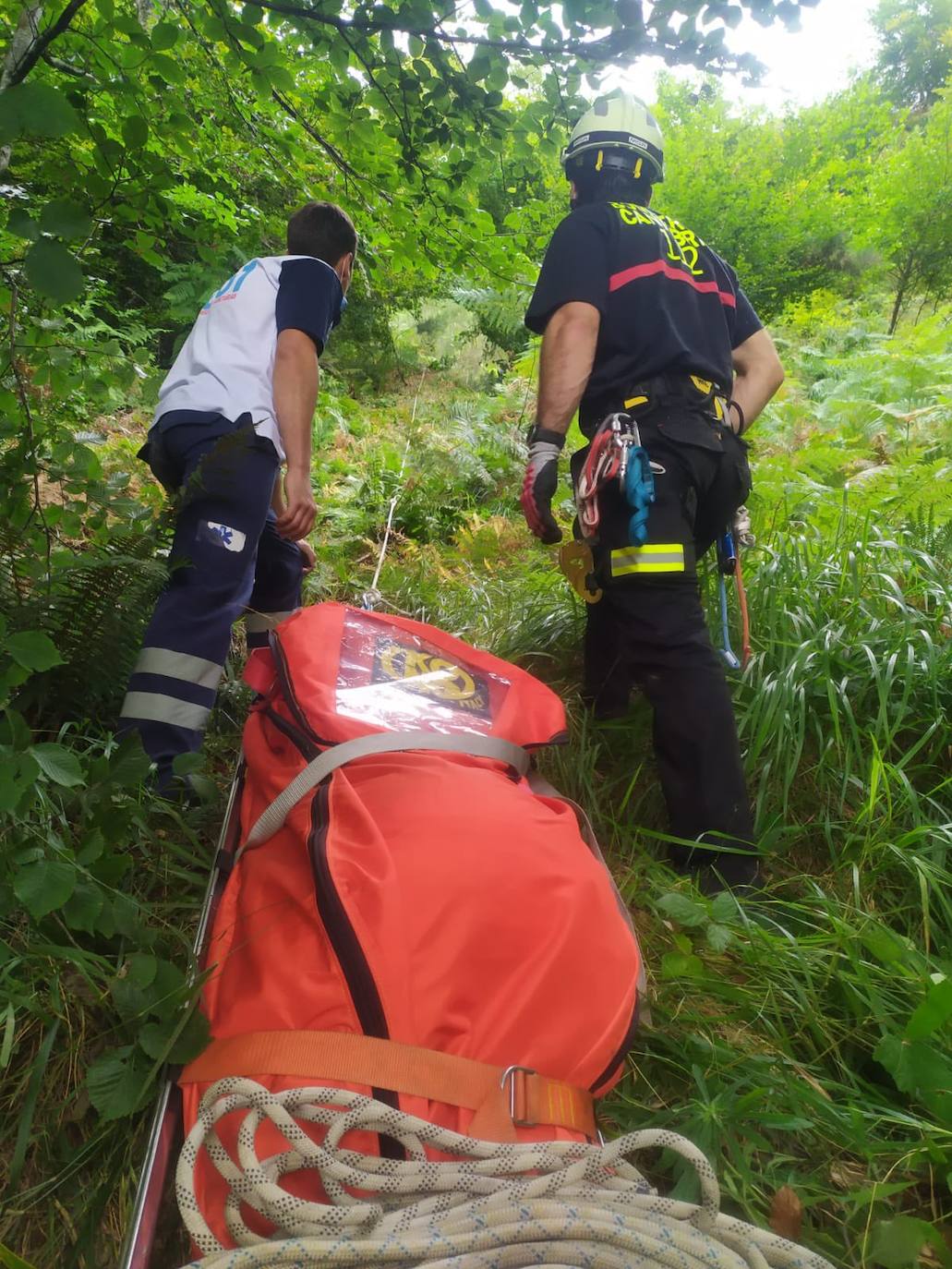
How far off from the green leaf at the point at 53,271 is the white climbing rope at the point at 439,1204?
118 centimetres

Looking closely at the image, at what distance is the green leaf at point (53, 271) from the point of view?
0.99m

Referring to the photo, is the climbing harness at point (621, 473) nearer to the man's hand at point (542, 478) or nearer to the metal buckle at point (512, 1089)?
the man's hand at point (542, 478)

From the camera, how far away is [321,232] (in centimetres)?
261

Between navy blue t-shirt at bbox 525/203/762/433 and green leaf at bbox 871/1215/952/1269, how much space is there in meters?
2.05

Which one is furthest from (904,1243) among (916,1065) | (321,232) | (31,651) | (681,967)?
(321,232)

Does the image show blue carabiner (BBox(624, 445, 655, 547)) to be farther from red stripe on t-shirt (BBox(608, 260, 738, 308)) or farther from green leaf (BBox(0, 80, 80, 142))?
green leaf (BBox(0, 80, 80, 142))

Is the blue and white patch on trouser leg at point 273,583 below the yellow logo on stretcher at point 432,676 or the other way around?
the other way around

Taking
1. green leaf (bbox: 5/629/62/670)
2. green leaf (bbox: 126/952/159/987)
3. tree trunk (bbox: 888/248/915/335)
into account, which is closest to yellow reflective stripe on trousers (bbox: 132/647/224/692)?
green leaf (bbox: 5/629/62/670)

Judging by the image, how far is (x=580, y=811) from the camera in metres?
1.71

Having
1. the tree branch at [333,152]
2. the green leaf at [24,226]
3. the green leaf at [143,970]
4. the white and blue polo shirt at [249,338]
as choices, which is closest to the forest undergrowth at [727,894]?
the green leaf at [143,970]

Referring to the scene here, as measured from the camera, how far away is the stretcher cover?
3.39 ft

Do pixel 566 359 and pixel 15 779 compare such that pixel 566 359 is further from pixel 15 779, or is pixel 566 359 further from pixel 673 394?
pixel 15 779

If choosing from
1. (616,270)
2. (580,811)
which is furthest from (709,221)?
(580,811)

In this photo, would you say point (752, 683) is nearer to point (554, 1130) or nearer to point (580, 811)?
point (580, 811)
